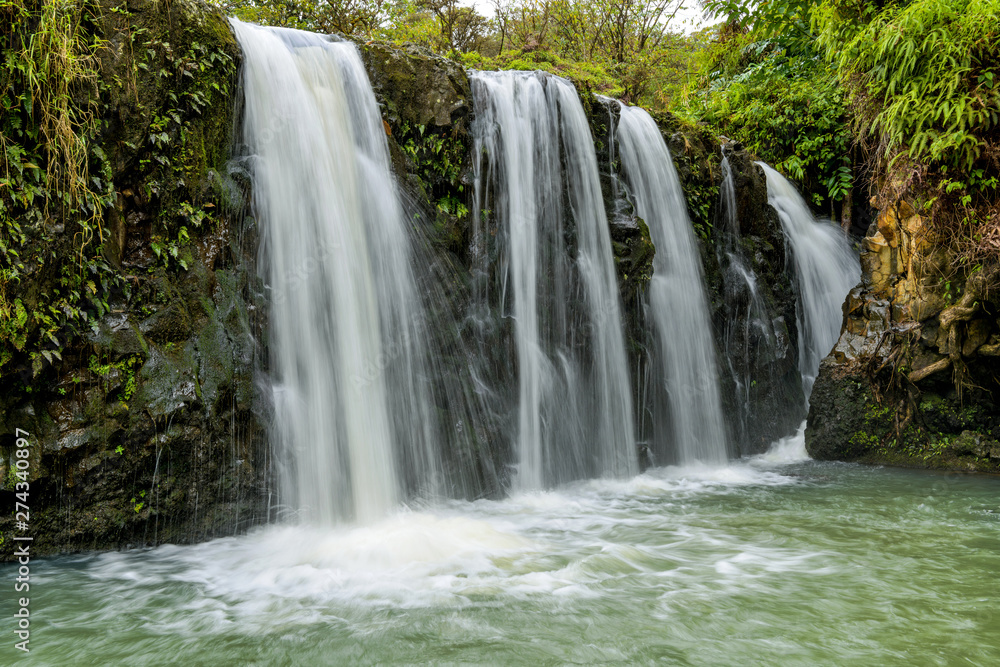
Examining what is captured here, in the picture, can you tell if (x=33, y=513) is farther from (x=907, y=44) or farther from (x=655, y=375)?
(x=907, y=44)

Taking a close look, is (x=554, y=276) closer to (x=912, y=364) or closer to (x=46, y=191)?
(x=912, y=364)

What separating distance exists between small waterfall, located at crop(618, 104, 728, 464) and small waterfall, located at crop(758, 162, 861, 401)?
2069 millimetres

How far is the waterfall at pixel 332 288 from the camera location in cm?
553

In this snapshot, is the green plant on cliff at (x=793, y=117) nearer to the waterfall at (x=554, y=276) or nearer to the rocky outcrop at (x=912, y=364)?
the rocky outcrop at (x=912, y=364)

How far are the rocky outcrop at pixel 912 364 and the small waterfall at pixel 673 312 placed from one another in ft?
4.49

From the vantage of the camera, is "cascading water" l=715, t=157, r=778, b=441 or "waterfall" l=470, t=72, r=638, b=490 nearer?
"waterfall" l=470, t=72, r=638, b=490

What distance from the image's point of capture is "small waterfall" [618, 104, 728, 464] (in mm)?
7977

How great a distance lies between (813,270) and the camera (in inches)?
389

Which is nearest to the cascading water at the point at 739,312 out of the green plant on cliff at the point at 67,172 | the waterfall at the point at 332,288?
the waterfall at the point at 332,288

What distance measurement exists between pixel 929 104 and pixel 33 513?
8.72m

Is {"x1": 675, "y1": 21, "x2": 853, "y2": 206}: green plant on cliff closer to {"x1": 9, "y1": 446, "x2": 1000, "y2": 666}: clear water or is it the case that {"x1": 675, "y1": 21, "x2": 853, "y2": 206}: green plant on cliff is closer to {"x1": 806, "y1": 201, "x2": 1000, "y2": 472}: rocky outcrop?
{"x1": 806, "y1": 201, "x2": 1000, "y2": 472}: rocky outcrop

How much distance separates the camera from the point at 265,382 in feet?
17.8

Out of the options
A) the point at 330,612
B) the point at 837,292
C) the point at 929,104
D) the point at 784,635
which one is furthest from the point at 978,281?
the point at 330,612

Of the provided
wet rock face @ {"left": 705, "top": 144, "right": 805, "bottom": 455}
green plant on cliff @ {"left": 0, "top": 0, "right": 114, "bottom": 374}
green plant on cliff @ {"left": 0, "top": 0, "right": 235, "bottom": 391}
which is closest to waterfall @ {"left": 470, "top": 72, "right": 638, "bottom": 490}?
wet rock face @ {"left": 705, "top": 144, "right": 805, "bottom": 455}
